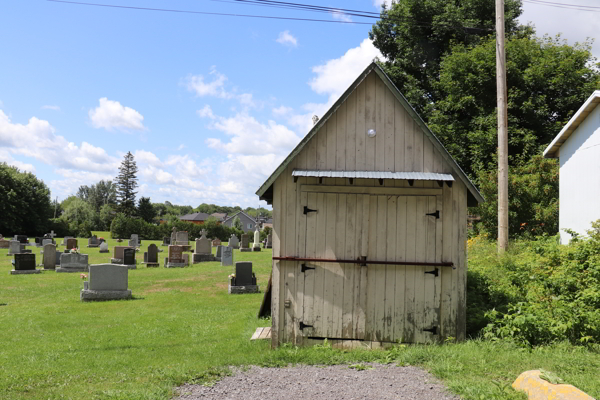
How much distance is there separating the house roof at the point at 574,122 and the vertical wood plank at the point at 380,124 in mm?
11121

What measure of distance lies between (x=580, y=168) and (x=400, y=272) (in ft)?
40.4

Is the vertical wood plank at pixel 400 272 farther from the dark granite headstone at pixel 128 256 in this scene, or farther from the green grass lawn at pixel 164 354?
the dark granite headstone at pixel 128 256

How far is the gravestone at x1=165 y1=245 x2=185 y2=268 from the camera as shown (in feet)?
77.7

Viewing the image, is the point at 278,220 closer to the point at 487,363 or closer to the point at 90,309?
the point at 487,363

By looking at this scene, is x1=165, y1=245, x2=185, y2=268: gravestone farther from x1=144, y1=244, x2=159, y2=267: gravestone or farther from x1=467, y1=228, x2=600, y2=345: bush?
x1=467, y1=228, x2=600, y2=345: bush

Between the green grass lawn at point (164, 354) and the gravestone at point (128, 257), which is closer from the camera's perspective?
the green grass lawn at point (164, 354)

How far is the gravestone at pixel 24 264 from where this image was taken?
66.4 feet

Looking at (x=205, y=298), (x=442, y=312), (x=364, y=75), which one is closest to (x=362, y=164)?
(x=364, y=75)

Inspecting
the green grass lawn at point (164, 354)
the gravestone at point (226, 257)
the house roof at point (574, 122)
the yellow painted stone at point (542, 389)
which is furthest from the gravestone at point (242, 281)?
the house roof at point (574, 122)

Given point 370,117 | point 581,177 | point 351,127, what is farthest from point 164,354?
point 581,177

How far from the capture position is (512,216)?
19516 millimetres

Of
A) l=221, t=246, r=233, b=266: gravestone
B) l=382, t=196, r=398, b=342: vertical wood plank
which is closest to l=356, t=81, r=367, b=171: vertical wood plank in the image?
l=382, t=196, r=398, b=342: vertical wood plank

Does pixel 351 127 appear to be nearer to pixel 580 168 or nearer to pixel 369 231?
pixel 369 231

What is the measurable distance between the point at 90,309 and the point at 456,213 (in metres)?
10.2
